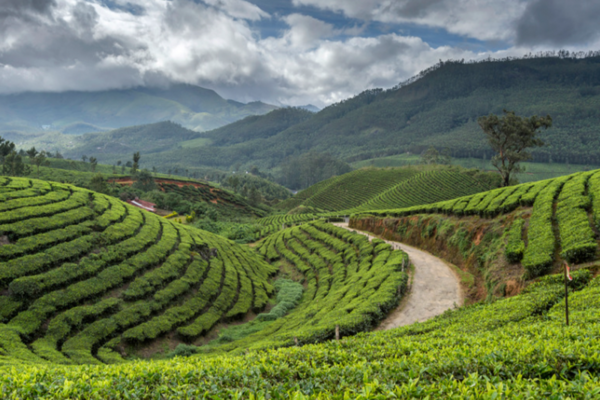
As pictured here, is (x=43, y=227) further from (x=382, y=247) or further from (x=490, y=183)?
(x=490, y=183)

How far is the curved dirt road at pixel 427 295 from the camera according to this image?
19719mm

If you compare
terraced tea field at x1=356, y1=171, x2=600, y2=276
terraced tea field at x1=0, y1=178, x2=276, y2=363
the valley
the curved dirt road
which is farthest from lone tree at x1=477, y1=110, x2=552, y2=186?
terraced tea field at x1=0, y1=178, x2=276, y2=363

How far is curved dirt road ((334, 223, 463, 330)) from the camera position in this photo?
1972 cm

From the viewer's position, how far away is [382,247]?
35.3 m

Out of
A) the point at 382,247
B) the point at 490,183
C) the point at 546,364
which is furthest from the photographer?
the point at 490,183

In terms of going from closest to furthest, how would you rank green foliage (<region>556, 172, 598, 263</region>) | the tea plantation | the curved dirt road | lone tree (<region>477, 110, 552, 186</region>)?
the tea plantation → green foliage (<region>556, 172, 598, 263</region>) → the curved dirt road → lone tree (<region>477, 110, 552, 186</region>)

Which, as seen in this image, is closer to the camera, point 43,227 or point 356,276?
point 43,227

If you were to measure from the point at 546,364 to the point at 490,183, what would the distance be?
102995 millimetres

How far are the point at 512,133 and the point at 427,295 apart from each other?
39.8 m

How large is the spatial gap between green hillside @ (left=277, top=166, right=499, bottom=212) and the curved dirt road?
214ft

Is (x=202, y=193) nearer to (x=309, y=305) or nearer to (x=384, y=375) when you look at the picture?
(x=309, y=305)

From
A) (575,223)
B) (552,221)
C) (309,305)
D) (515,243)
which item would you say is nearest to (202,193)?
(309,305)

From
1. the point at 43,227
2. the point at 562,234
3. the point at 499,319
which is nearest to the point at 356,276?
the point at 562,234

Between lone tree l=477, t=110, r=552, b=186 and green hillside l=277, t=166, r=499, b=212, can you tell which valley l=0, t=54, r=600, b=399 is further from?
green hillside l=277, t=166, r=499, b=212
